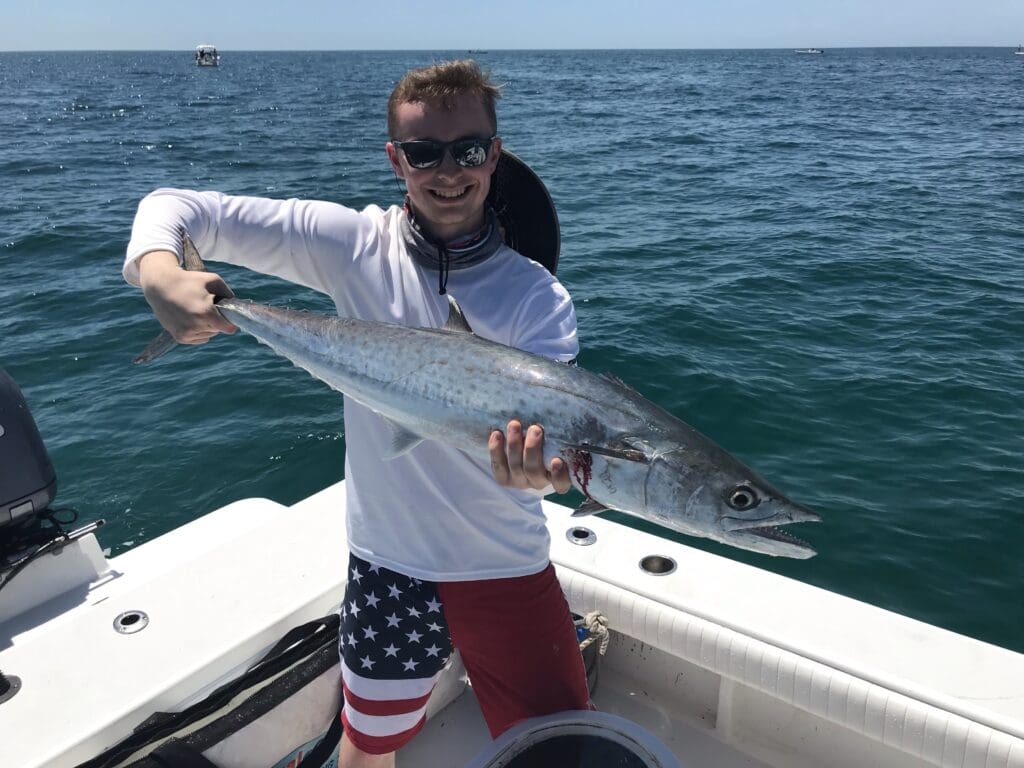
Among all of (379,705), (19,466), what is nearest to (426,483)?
(379,705)

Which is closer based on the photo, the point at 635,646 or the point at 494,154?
the point at 494,154

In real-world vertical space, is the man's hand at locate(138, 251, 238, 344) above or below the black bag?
above

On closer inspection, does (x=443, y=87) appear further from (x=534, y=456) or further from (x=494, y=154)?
(x=534, y=456)

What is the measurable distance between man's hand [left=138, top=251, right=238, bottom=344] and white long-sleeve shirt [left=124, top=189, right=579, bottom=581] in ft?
0.57

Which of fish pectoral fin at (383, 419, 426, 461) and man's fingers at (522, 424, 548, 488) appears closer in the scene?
man's fingers at (522, 424, 548, 488)

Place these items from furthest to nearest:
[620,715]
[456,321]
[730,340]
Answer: [730,340]
[620,715]
[456,321]

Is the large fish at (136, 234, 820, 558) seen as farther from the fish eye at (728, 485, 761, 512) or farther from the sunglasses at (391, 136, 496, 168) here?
the sunglasses at (391, 136, 496, 168)

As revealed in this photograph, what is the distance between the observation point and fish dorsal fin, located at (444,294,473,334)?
2521 millimetres

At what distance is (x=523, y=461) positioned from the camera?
→ 2.31 meters

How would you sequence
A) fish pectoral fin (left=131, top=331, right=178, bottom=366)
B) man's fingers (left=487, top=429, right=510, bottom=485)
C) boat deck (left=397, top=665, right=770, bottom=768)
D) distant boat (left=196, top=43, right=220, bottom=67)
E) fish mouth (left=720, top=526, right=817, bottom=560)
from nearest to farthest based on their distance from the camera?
fish mouth (left=720, top=526, right=817, bottom=560) → man's fingers (left=487, top=429, right=510, bottom=485) → fish pectoral fin (left=131, top=331, right=178, bottom=366) → boat deck (left=397, top=665, right=770, bottom=768) → distant boat (left=196, top=43, right=220, bottom=67)

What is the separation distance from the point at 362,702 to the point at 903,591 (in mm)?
4573

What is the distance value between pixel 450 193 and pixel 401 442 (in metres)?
0.85

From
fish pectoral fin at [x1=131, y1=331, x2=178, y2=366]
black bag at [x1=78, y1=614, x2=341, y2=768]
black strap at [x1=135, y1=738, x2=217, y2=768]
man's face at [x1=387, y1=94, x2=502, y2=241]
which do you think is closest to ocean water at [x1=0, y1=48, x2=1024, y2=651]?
man's face at [x1=387, y1=94, x2=502, y2=241]

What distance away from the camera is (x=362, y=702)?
2871 mm
